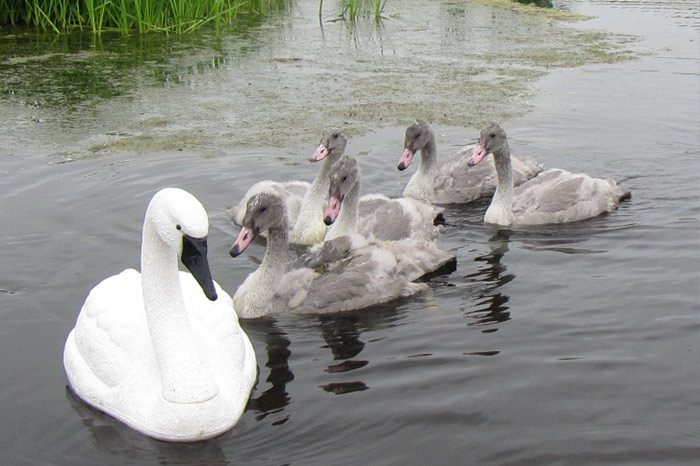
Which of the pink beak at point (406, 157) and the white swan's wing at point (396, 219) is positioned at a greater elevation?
the pink beak at point (406, 157)

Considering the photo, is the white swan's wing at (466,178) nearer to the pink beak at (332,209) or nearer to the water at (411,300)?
the water at (411,300)

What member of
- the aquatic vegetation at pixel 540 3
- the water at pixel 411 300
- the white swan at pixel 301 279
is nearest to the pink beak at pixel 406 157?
the water at pixel 411 300

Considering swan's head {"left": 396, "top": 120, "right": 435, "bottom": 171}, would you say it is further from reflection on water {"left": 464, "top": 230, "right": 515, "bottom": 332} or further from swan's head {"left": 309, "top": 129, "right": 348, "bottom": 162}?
reflection on water {"left": 464, "top": 230, "right": 515, "bottom": 332}

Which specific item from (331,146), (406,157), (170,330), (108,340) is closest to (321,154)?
(331,146)

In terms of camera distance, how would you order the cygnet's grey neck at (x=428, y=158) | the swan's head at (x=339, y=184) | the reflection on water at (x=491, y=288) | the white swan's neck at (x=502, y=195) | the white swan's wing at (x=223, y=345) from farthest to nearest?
the cygnet's grey neck at (x=428, y=158) → the white swan's neck at (x=502, y=195) → the swan's head at (x=339, y=184) → the reflection on water at (x=491, y=288) → the white swan's wing at (x=223, y=345)

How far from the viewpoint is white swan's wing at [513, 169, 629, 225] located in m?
9.04

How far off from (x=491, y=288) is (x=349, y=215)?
5.11 feet

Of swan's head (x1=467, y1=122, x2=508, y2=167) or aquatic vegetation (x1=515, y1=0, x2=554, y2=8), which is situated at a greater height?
aquatic vegetation (x1=515, y1=0, x2=554, y2=8)

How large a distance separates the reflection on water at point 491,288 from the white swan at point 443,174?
4.12ft

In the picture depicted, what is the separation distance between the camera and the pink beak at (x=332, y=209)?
26.2 feet

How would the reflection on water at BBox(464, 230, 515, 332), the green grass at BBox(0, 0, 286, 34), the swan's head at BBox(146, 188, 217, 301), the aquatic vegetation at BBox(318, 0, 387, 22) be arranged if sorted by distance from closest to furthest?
the swan's head at BBox(146, 188, 217, 301)
the reflection on water at BBox(464, 230, 515, 332)
the green grass at BBox(0, 0, 286, 34)
the aquatic vegetation at BBox(318, 0, 387, 22)

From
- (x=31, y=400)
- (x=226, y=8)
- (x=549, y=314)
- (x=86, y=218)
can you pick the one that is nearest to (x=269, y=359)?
(x=31, y=400)

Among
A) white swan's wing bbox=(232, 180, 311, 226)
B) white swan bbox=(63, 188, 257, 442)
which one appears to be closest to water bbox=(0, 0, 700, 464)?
white swan bbox=(63, 188, 257, 442)

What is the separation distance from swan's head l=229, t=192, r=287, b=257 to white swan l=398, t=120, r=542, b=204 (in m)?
2.30
